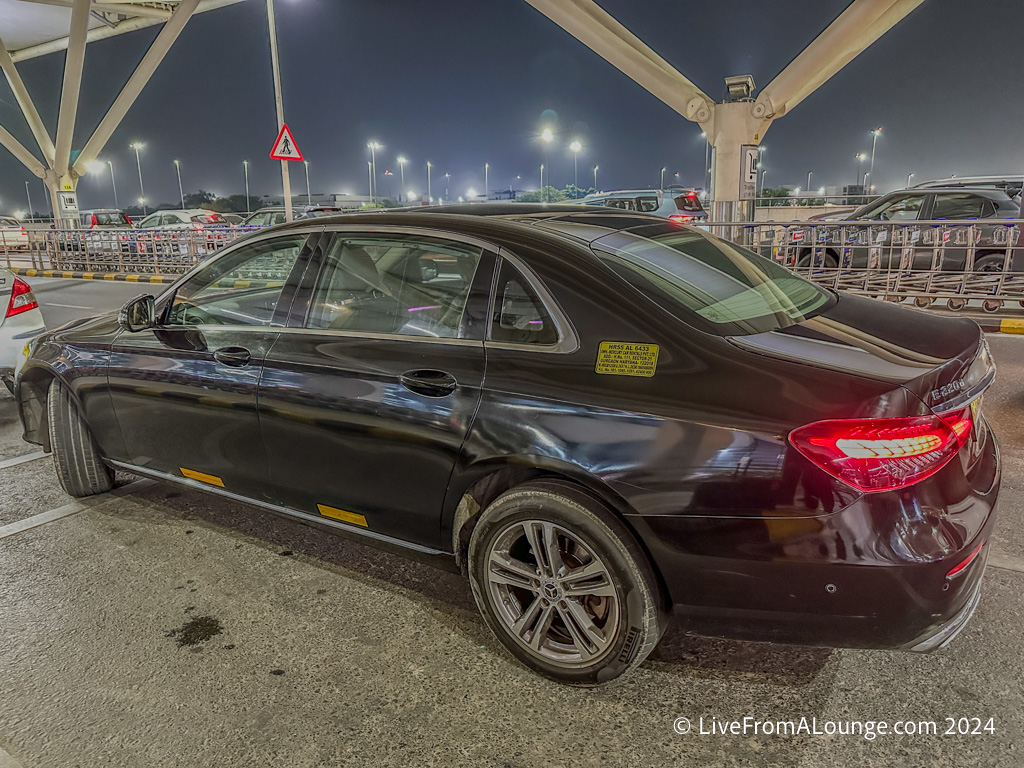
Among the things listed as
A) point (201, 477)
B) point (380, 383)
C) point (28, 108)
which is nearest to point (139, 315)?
point (201, 477)

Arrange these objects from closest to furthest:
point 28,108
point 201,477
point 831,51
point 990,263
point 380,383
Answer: point 380,383
point 201,477
point 990,263
point 831,51
point 28,108

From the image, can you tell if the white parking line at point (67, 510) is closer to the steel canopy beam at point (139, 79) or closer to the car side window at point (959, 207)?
the car side window at point (959, 207)

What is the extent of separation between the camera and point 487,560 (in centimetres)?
268

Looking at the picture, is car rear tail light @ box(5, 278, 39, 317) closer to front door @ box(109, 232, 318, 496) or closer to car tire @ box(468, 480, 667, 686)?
front door @ box(109, 232, 318, 496)

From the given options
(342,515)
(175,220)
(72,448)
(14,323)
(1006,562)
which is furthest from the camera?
(175,220)

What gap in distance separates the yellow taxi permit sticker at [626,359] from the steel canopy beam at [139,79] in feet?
87.7

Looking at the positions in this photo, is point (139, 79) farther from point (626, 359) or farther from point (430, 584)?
point (626, 359)

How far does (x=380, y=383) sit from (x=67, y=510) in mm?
2648

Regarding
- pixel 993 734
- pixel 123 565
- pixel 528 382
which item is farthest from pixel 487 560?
pixel 123 565

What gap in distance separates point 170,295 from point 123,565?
4.59 feet

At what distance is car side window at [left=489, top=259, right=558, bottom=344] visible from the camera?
8.65 ft

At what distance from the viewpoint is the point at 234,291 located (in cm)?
390

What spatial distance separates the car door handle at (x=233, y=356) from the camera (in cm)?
333

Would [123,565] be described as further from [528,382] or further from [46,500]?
[528,382]
